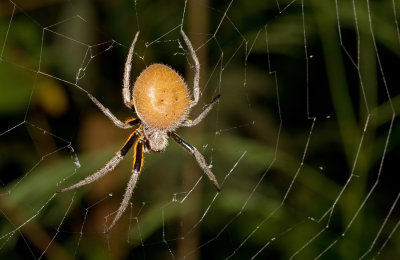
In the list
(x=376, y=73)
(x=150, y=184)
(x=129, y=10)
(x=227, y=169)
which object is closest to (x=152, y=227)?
(x=150, y=184)

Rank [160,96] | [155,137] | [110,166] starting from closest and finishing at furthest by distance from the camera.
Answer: [160,96]
[110,166]
[155,137]

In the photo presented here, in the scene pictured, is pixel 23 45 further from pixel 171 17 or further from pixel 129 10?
pixel 171 17

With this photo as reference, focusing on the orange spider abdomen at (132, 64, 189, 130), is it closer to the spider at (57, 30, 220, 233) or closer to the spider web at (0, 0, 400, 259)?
the spider at (57, 30, 220, 233)

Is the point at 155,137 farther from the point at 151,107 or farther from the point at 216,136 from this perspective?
the point at 216,136

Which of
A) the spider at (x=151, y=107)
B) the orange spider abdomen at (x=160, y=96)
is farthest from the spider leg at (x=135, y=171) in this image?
the orange spider abdomen at (x=160, y=96)

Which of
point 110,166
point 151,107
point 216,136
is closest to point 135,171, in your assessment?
point 110,166

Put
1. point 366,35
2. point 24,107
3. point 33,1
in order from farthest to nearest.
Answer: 1. point 366,35
2. point 33,1
3. point 24,107

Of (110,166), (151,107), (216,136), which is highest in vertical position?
(151,107)
